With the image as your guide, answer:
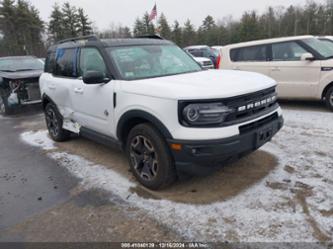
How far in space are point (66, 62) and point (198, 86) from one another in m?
2.85

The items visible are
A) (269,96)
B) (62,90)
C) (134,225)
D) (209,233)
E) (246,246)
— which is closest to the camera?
(246,246)

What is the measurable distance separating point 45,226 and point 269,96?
2.95 m

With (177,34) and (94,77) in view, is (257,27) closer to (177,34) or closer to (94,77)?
(177,34)

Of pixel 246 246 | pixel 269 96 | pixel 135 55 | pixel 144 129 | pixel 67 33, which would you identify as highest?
pixel 67 33

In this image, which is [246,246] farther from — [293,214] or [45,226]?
[45,226]

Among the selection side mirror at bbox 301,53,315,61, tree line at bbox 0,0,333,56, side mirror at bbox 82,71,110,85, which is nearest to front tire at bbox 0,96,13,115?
side mirror at bbox 82,71,110,85

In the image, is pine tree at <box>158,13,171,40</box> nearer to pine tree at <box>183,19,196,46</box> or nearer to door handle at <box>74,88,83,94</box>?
pine tree at <box>183,19,196,46</box>

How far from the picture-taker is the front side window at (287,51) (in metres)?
6.77

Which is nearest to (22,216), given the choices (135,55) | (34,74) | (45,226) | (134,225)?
(45,226)

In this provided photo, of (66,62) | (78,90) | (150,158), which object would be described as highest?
(66,62)

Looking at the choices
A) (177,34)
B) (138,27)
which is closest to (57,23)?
(138,27)

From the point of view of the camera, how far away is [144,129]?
Result: 3.25 metres

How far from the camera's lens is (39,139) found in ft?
19.9

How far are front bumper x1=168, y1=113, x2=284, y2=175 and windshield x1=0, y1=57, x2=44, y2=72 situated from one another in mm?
8298
